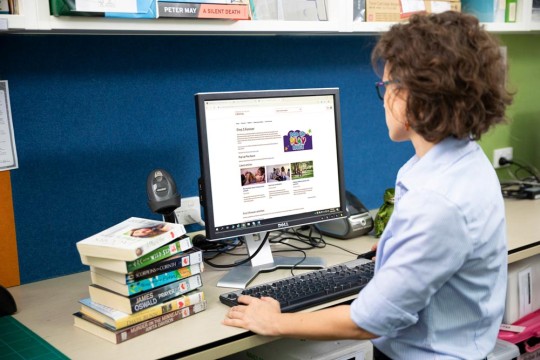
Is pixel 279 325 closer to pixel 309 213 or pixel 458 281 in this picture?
pixel 458 281

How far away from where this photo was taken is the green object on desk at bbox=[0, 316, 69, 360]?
123cm

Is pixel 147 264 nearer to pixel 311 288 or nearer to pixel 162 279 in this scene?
pixel 162 279

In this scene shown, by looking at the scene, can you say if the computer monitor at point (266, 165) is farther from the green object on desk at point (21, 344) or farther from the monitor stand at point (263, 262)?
the green object on desk at point (21, 344)

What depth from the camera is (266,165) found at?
168 cm

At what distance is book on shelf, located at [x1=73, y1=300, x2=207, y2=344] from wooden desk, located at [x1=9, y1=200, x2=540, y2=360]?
11 millimetres

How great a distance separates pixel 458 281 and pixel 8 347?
892mm

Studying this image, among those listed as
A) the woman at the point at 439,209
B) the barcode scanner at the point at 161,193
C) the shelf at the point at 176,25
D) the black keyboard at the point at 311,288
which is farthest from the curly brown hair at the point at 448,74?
the barcode scanner at the point at 161,193

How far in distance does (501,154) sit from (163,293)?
195 centimetres

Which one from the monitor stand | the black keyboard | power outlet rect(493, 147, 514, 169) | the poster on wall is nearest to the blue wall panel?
the poster on wall

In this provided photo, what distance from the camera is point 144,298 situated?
132 cm

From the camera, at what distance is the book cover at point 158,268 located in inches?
51.3

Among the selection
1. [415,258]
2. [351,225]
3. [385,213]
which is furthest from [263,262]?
[415,258]

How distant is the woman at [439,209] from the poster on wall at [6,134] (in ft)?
3.05

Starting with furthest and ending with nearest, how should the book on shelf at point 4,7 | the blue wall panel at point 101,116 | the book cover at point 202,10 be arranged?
1. the blue wall panel at point 101,116
2. the book cover at point 202,10
3. the book on shelf at point 4,7
